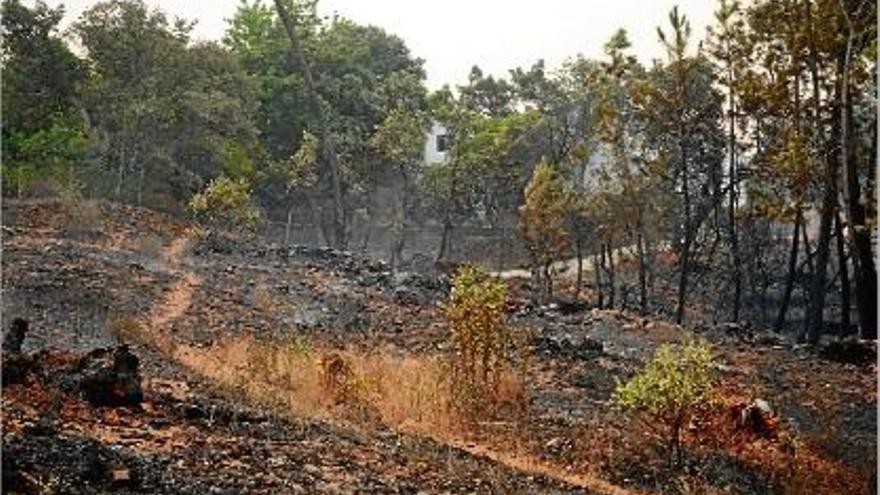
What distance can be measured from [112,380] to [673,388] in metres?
4.33

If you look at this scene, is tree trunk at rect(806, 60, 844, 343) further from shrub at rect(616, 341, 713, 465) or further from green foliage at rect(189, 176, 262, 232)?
green foliage at rect(189, 176, 262, 232)

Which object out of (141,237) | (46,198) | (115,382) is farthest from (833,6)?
(46,198)

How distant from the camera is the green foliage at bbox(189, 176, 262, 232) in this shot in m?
26.4

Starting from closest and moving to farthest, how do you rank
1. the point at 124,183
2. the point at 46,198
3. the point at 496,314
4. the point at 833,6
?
the point at 496,314
the point at 833,6
the point at 46,198
the point at 124,183

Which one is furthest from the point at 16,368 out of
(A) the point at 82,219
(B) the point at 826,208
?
(A) the point at 82,219

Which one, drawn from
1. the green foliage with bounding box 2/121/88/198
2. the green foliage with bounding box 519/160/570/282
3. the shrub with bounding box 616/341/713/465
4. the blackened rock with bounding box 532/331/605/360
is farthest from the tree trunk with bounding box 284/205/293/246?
the shrub with bounding box 616/341/713/465

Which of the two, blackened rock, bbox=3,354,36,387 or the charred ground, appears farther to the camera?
blackened rock, bbox=3,354,36,387

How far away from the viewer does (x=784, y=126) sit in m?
20.0

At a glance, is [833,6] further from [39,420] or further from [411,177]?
[411,177]

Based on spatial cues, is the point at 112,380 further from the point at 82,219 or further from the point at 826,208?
the point at 82,219

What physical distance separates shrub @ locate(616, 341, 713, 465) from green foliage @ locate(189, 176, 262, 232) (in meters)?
19.4

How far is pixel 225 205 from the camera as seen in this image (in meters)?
26.7

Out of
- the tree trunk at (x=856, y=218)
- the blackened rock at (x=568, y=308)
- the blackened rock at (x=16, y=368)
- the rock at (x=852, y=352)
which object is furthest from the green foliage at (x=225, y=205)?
the blackened rock at (x=16, y=368)

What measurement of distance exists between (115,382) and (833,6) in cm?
1215
